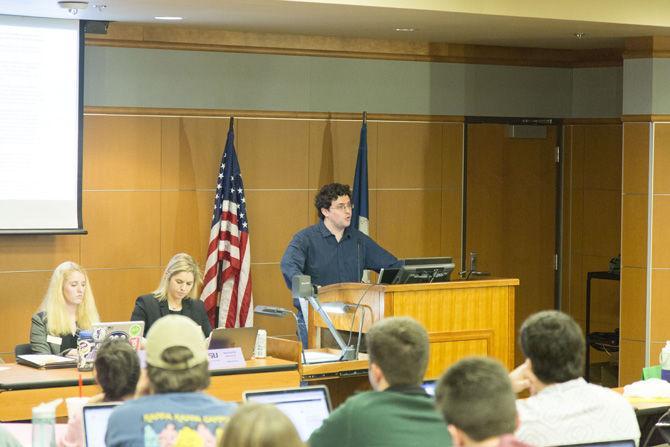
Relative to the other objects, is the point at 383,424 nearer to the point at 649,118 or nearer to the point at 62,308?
the point at 62,308

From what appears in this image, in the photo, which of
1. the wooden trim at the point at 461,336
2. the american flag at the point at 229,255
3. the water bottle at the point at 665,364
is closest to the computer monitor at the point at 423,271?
the wooden trim at the point at 461,336

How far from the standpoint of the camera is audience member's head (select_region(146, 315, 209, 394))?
3.20m

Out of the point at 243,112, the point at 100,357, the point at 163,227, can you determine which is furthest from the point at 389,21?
the point at 100,357

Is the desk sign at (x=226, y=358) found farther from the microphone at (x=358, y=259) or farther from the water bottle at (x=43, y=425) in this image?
the water bottle at (x=43, y=425)

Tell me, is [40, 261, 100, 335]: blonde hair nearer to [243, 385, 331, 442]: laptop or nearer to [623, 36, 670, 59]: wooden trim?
[243, 385, 331, 442]: laptop

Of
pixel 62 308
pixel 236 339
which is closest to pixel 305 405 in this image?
pixel 236 339

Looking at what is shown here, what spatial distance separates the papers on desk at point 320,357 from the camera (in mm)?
6348

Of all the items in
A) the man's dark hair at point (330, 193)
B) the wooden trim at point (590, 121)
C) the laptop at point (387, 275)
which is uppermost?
the wooden trim at point (590, 121)

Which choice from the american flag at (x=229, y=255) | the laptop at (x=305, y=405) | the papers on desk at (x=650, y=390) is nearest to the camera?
the laptop at (x=305, y=405)

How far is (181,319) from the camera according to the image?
10.8ft

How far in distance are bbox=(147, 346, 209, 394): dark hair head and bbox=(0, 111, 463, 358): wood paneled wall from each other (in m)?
4.94

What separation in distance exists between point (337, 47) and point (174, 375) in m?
6.14

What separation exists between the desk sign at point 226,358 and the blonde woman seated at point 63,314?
0.88 metres

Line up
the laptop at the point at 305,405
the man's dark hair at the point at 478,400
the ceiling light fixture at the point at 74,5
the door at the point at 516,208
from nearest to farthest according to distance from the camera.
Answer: the man's dark hair at the point at 478,400, the laptop at the point at 305,405, the ceiling light fixture at the point at 74,5, the door at the point at 516,208
